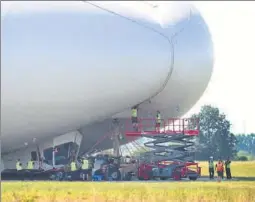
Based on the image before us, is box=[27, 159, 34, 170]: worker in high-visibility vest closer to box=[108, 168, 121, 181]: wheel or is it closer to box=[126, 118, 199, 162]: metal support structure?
box=[108, 168, 121, 181]: wheel

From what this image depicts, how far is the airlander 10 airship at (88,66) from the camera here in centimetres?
3303

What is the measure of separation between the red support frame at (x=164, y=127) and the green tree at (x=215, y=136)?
29.3 m

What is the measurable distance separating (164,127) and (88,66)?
691 centimetres

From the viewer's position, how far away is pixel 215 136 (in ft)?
237

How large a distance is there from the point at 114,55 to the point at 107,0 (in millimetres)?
2758

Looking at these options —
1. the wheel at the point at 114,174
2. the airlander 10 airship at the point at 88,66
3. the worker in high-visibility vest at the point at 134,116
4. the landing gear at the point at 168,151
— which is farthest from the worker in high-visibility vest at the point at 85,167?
the worker in high-visibility vest at the point at 134,116

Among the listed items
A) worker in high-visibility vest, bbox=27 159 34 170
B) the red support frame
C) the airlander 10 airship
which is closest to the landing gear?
the red support frame

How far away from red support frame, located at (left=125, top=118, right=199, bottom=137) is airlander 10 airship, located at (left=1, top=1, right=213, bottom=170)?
57 centimetres

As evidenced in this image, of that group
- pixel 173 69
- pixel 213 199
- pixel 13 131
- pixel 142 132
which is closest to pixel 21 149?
pixel 13 131

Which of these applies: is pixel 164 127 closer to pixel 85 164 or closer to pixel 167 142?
pixel 167 142

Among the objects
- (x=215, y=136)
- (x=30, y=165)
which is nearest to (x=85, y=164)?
(x=30, y=165)

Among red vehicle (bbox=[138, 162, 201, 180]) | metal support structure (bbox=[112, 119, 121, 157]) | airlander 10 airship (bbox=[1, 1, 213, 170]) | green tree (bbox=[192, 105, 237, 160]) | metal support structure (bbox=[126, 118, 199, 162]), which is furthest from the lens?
green tree (bbox=[192, 105, 237, 160])

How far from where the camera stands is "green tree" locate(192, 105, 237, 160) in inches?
2744

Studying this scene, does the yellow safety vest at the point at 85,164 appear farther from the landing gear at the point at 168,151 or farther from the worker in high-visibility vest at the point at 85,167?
the landing gear at the point at 168,151
